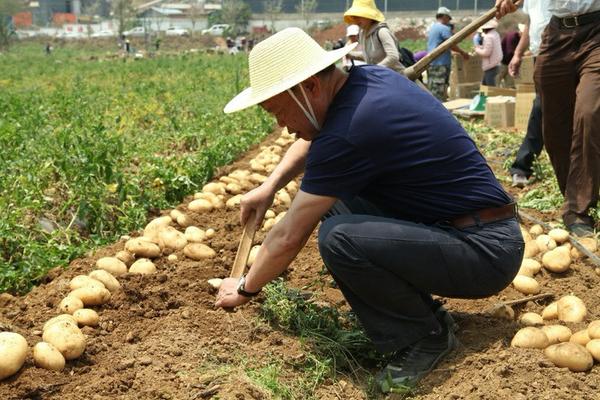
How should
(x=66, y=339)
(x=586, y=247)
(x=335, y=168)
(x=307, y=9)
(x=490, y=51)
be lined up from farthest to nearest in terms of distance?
(x=307, y=9) < (x=490, y=51) < (x=586, y=247) < (x=66, y=339) < (x=335, y=168)

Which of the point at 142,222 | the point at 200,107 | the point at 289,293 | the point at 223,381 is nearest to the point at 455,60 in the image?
the point at 200,107

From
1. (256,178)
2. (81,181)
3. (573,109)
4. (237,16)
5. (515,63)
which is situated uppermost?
(515,63)

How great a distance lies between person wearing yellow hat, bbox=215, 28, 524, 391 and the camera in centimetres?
266

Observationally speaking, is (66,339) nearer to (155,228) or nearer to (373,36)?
(155,228)

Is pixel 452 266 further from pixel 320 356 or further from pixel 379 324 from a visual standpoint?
pixel 320 356

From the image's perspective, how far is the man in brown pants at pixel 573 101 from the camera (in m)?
4.24

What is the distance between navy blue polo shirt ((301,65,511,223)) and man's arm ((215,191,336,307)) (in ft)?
0.18

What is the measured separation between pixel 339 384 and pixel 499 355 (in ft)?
2.11

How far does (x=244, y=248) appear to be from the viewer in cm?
337

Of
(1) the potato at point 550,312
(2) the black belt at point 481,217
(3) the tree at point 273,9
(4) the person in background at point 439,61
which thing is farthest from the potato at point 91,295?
(3) the tree at point 273,9

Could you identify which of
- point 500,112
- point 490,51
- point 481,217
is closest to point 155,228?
point 481,217

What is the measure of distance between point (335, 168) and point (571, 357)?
1162 mm

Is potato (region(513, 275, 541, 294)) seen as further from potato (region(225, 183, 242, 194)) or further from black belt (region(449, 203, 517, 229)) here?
potato (region(225, 183, 242, 194))

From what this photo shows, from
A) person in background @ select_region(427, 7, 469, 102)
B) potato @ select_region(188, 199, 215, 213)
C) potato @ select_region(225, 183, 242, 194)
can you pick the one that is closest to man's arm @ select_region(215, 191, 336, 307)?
potato @ select_region(188, 199, 215, 213)
